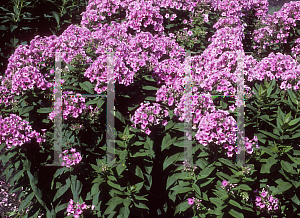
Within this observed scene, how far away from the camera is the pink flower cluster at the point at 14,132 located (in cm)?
366

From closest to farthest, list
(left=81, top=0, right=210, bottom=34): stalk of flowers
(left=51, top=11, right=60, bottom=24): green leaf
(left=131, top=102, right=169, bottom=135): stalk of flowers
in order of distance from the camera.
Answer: (left=131, top=102, right=169, bottom=135): stalk of flowers, (left=81, top=0, right=210, bottom=34): stalk of flowers, (left=51, top=11, right=60, bottom=24): green leaf

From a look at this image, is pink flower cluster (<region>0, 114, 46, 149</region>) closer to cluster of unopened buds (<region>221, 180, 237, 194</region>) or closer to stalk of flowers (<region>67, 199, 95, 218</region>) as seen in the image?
stalk of flowers (<region>67, 199, 95, 218</region>)

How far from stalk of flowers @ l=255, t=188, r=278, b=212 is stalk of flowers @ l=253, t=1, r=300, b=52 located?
4560mm

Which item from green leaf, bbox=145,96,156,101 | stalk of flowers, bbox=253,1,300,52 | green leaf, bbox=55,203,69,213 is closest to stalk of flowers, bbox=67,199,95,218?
green leaf, bbox=55,203,69,213

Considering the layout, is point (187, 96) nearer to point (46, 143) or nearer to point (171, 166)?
point (171, 166)

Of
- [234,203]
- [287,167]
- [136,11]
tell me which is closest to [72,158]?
[234,203]

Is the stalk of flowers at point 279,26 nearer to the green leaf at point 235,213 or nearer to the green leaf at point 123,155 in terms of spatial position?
the green leaf at point 235,213

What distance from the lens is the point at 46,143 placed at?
4152 mm

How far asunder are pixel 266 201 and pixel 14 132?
11.6 feet

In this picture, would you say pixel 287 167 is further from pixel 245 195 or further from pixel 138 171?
pixel 138 171

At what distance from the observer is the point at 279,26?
712cm

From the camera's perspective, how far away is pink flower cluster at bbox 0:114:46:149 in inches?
144

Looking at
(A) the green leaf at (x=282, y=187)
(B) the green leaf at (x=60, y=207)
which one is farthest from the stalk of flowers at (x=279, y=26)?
(B) the green leaf at (x=60, y=207)

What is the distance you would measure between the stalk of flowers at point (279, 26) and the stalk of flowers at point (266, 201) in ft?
15.0
